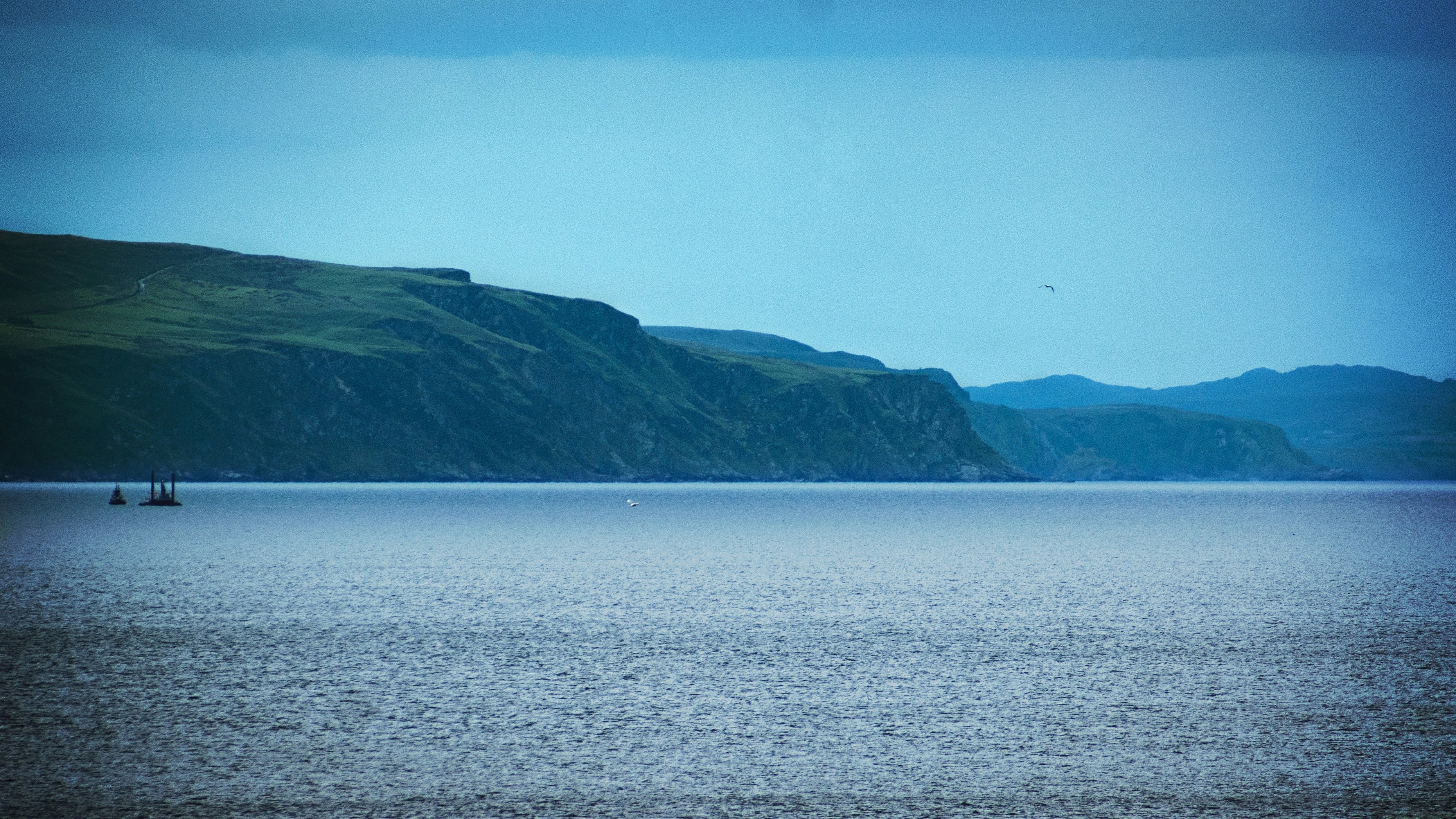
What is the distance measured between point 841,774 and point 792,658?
54.5ft

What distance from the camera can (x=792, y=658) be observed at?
42969mm

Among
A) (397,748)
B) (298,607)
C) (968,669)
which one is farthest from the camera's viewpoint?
(298,607)

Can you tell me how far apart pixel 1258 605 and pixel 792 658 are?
30.1 metres

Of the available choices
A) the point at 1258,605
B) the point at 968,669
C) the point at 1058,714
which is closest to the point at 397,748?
the point at 1058,714

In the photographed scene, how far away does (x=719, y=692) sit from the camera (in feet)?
118

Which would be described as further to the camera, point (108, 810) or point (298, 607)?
point (298, 607)

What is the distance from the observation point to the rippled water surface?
2491 centimetres

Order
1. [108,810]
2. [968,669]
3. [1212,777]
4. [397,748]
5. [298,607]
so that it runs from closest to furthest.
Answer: [108,810], [1212,777], [397,748], [968,669], [298,607]

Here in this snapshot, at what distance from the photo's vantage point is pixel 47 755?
2706 cm

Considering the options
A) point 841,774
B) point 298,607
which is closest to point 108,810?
point 841,774

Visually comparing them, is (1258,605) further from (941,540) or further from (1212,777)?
(941,540)

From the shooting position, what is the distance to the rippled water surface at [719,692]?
24906 mm

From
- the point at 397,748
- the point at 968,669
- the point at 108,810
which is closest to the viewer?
the point at 108,810

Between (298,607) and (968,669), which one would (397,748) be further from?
(298,607)
